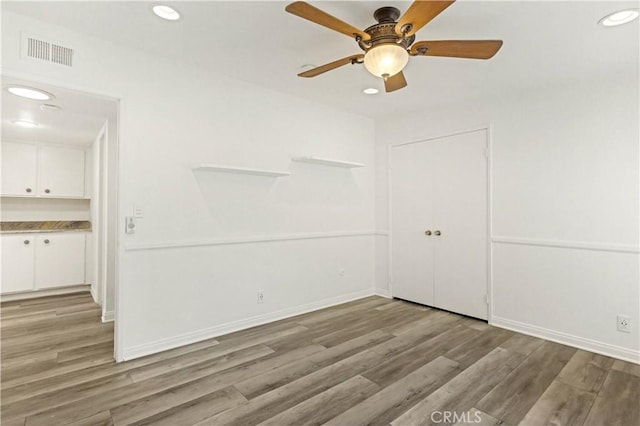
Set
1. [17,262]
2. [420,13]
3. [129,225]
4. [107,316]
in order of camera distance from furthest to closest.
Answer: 1. [17,262]
2. [107,316]
3. [129,225]
4. [420,13]

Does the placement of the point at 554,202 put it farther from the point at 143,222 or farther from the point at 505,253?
the point at 143,222

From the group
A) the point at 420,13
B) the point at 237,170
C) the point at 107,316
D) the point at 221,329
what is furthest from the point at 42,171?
the point at 420,13

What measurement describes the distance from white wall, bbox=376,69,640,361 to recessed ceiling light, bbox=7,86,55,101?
416 cm

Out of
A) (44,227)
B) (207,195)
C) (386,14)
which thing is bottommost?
(44,227)

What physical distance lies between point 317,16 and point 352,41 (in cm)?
84

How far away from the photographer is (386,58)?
197 cm

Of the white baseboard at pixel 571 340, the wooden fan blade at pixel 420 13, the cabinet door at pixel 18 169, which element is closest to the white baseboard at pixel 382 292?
the white baseboard at pixel 571 340

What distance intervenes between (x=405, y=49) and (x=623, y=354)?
123 inches

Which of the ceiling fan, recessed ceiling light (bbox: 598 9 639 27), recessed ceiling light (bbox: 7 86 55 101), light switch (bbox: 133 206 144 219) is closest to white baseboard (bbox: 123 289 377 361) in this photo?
light switch (bbox: 133 206 144 219)

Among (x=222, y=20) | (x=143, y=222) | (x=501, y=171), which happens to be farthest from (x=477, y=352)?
(x=222, y=20)

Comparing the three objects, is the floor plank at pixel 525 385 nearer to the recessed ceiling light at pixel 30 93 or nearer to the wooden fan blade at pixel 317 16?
the wooden fan blade at pixel 317 16

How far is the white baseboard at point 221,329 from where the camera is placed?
2716mm

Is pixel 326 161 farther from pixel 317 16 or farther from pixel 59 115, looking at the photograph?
pixel 59 115

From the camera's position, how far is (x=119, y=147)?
8.63 feet
